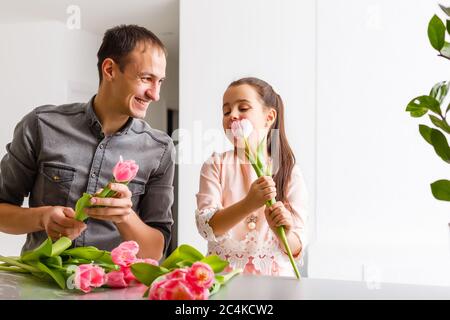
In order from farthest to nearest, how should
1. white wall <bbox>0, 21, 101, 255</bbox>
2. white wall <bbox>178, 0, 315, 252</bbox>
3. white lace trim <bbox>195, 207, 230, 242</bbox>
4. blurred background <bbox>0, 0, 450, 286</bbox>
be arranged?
1. white wall <bbox>0, 21, 101, 255</bbox>
2. white wall <bbox>178, 0, 315, 252</bbox>
3. blurred background <bbox>0, 0, 450, 286</bbox>
4. white lace trim <bbox>195, 207, 230, 242</bbox>

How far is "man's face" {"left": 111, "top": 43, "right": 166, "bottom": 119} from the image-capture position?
1179 mm

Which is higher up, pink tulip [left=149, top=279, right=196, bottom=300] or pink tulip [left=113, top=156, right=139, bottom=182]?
pink tulip [left=113, top=156, right=139, bottom=182]

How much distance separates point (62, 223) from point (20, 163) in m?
0.45

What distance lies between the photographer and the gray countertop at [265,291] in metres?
0.57

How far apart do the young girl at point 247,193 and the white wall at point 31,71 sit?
325cm

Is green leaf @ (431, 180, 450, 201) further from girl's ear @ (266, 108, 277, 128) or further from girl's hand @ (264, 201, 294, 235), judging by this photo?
girl's ear @ (266, 108, 277, 128)

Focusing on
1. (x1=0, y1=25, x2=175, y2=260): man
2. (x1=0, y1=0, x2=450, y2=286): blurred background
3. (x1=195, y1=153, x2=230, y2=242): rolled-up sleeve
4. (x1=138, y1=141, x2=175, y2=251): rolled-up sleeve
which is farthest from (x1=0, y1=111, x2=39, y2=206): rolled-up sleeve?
(x1=0, y1=0, x2=450, y2=286): blurred background

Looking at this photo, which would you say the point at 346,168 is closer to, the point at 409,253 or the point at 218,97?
the point at 409,253

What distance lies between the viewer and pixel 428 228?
10.4 ft

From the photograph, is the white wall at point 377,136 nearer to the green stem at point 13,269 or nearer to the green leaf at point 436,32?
the green stem at point 13,269

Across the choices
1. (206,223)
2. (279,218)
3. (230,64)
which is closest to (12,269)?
(279,218)

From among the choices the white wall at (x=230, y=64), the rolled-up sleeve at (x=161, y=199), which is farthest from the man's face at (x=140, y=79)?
the white wall at (x=230, y=64)
